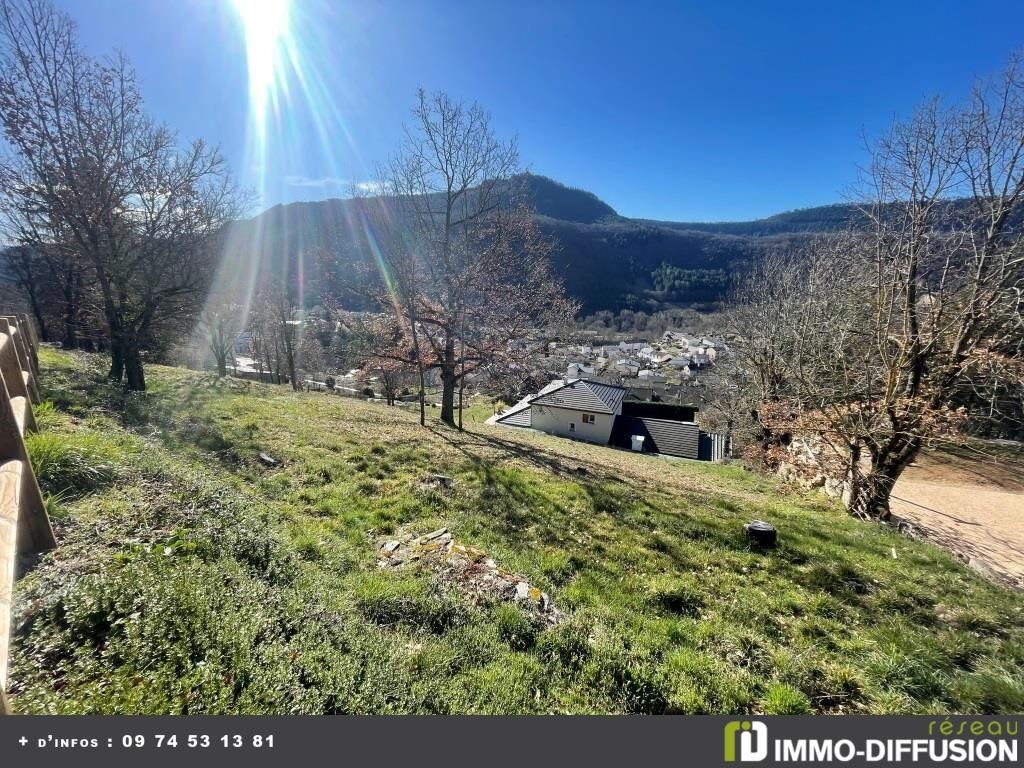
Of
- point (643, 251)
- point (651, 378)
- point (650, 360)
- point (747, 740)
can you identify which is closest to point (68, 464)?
point (747, 740)

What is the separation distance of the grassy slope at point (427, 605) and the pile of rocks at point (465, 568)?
0.81ft

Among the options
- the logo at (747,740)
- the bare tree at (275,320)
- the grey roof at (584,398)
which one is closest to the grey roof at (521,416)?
the grey roof at (584,398)

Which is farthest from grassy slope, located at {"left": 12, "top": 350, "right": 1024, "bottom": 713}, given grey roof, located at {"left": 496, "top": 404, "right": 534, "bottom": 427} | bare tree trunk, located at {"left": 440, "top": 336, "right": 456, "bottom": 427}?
grey roof, located at {"left": 496, "top": 404, "right": 534, "bottom": 427}

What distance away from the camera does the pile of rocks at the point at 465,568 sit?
4.21 meters

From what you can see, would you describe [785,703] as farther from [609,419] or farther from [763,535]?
[609,419]

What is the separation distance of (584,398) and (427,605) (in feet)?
92.6

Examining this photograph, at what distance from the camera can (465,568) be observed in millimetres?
4633

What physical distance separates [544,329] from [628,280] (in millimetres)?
135231

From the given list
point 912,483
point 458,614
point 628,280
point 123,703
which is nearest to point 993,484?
point 912,483

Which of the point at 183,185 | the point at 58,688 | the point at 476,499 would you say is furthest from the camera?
the point at 183,185

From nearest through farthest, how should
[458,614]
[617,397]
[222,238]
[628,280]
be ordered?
[458,614], [222,238], [617,397], [628,280]

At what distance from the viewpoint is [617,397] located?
1291 inches

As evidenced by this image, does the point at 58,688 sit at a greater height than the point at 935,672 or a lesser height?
greater

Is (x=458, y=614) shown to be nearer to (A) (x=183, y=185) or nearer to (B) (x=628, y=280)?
(A) (x=183, y=185)
